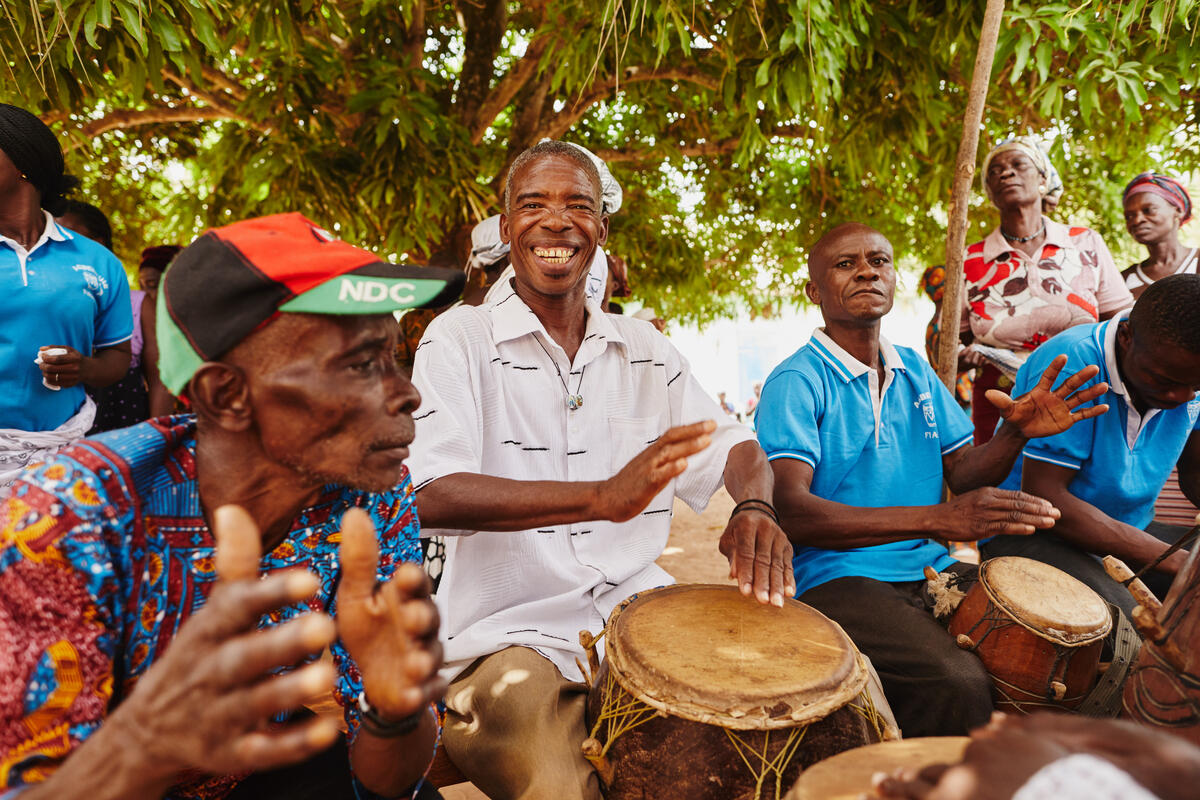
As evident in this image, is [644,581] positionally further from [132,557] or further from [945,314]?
[945,314]

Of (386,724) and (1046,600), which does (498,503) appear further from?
(1046,600)

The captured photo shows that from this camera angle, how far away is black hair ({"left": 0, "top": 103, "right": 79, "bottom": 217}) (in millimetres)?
2604

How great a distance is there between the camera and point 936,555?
2.72 metres

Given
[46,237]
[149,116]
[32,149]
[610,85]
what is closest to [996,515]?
[46,237]

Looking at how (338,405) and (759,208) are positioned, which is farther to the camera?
(759,208)

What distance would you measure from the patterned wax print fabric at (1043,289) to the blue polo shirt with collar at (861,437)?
1601 mm

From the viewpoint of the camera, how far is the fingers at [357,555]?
1020 millimetres

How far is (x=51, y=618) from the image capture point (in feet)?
3.48

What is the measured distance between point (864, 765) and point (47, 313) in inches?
118

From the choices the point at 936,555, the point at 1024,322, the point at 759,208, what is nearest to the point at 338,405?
the point at 936,555

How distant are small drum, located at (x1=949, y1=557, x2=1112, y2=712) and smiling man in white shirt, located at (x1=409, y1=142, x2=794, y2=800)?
0.78m

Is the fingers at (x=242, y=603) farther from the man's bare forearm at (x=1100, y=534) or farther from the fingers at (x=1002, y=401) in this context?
the man's bare forearm at (x=1100, y=534)

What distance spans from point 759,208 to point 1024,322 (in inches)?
189

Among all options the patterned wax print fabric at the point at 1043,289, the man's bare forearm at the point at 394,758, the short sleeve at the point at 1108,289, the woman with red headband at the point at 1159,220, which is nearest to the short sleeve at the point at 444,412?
the man's bare forearm at the point at 394,758
